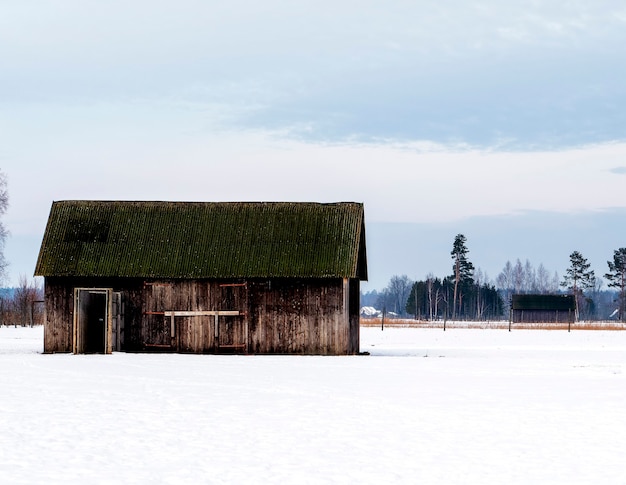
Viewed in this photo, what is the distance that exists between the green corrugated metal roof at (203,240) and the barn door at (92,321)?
1089mm

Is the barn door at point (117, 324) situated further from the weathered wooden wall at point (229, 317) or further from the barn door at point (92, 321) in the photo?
the barn door at point (92, 321)

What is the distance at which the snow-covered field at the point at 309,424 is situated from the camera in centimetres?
1255

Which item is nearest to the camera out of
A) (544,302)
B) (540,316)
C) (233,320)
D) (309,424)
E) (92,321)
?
A: (309,424)

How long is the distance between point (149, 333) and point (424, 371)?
502 inches

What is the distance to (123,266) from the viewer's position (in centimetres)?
3900

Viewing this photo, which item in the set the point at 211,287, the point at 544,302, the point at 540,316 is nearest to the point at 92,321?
the point at 211,287

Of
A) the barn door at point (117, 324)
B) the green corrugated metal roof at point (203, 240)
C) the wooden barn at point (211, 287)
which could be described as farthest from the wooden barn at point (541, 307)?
the barn door at point (117, 324)

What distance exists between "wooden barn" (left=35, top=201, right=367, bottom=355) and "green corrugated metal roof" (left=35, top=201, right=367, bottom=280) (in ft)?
0.16

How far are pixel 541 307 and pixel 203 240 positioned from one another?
9951cm

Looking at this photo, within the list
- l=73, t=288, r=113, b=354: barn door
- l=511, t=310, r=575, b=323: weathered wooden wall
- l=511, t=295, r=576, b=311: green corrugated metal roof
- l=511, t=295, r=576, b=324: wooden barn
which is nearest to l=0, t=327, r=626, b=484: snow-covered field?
l=73, t=288, r=113, b=354: barn door

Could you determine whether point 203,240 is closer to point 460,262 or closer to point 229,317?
point 229,317

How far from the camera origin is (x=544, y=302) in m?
133

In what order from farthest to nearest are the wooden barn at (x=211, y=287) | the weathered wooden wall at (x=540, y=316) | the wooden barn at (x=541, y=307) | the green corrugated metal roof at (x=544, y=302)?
the green corrugated metal roof at (x=544, y=302)
the wooden barn at (x=541, y=307)
the weathered wooden wall at (x=540, y=316)
the wooden barn at (x=211, y=287)

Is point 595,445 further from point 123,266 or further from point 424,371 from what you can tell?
point 123,266
